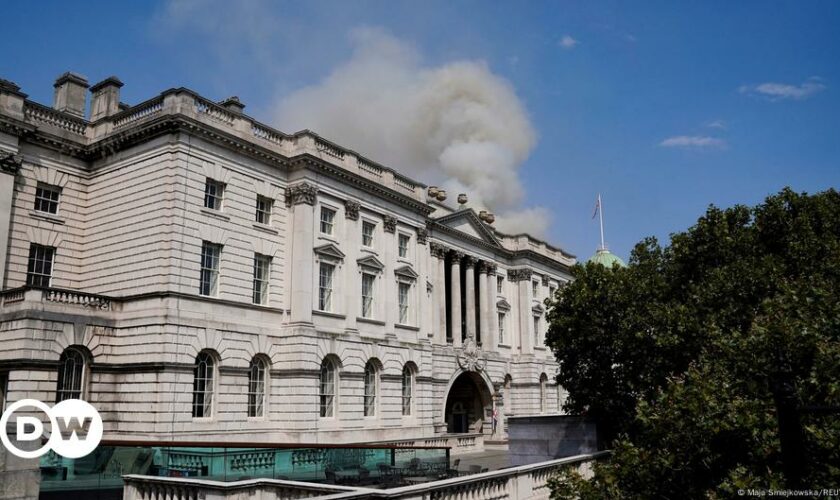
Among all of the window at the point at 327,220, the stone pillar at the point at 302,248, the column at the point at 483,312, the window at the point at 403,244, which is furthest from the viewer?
the column at the point at 483,312

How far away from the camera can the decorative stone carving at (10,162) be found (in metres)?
30.0

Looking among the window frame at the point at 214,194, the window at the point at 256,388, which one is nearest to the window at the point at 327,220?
the window frame at the point at 214,194

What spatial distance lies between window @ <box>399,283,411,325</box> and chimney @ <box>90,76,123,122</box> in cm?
1882

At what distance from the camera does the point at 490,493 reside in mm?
15383

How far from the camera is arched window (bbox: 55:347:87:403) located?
2880 cm

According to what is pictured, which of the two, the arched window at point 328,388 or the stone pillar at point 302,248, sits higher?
the stone pillar at point 302,248

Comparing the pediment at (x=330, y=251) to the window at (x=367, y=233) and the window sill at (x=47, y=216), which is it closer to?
the window at (x=367, y=233)

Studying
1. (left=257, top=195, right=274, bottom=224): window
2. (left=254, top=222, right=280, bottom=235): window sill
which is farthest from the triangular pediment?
(left=254, top=222, right=280, bottom=235): window sill

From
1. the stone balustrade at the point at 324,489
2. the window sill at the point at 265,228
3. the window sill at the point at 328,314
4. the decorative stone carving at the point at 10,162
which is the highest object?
the decorative stone carving at the point at 10,162

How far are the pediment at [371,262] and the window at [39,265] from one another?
15.3 metres

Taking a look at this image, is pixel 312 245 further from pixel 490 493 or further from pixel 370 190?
pixel 490 493

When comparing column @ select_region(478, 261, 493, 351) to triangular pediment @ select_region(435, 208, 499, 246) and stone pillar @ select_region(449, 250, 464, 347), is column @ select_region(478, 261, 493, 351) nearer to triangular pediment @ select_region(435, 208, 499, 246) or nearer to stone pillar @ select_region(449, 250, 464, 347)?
triangular pediment @ select_region(435, 208, 499, 246)

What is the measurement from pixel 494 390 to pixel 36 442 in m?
44.0

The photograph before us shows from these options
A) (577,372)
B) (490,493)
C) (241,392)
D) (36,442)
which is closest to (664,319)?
(577,372)
